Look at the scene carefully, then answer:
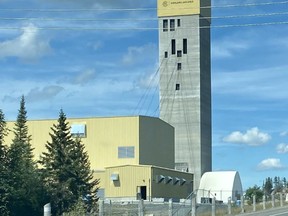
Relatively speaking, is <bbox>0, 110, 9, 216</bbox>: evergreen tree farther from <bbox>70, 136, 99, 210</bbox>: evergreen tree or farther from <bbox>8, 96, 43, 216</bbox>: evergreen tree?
<bbox>70, 136, 99, 210</bbox>: evergreen tree

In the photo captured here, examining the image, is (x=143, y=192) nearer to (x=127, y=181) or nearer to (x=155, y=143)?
(x=127, y=181)

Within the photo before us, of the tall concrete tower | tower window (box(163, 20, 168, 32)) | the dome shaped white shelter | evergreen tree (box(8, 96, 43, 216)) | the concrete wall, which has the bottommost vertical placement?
evergreen tree (box(8, 96, 43, 216))

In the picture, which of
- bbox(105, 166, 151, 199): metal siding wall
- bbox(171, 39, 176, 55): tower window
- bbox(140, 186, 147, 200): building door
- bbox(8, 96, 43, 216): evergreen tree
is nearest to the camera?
bbox(8, 96, 43, 216): evergreen tree

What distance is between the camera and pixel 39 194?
44.3 metres

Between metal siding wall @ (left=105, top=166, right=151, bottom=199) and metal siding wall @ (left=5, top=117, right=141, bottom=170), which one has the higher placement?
metal siding wall @ (left=5, top=117, right=141, bottom=170)

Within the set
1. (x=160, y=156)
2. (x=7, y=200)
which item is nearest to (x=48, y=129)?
(x=160, y=156)

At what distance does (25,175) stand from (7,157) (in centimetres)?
242

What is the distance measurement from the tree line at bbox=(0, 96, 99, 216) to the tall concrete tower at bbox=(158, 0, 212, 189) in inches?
1402

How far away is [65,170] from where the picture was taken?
193ft

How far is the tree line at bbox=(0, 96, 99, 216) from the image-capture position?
37.4 meters

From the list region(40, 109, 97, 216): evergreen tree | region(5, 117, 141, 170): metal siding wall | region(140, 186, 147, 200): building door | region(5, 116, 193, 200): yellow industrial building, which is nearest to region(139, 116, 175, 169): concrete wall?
region(5, 116, 193, 200): yellow industrial building

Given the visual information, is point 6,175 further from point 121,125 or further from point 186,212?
point 121,125

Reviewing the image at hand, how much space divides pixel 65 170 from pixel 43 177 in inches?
324

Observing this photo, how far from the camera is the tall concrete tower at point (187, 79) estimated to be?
11094 centimetres
